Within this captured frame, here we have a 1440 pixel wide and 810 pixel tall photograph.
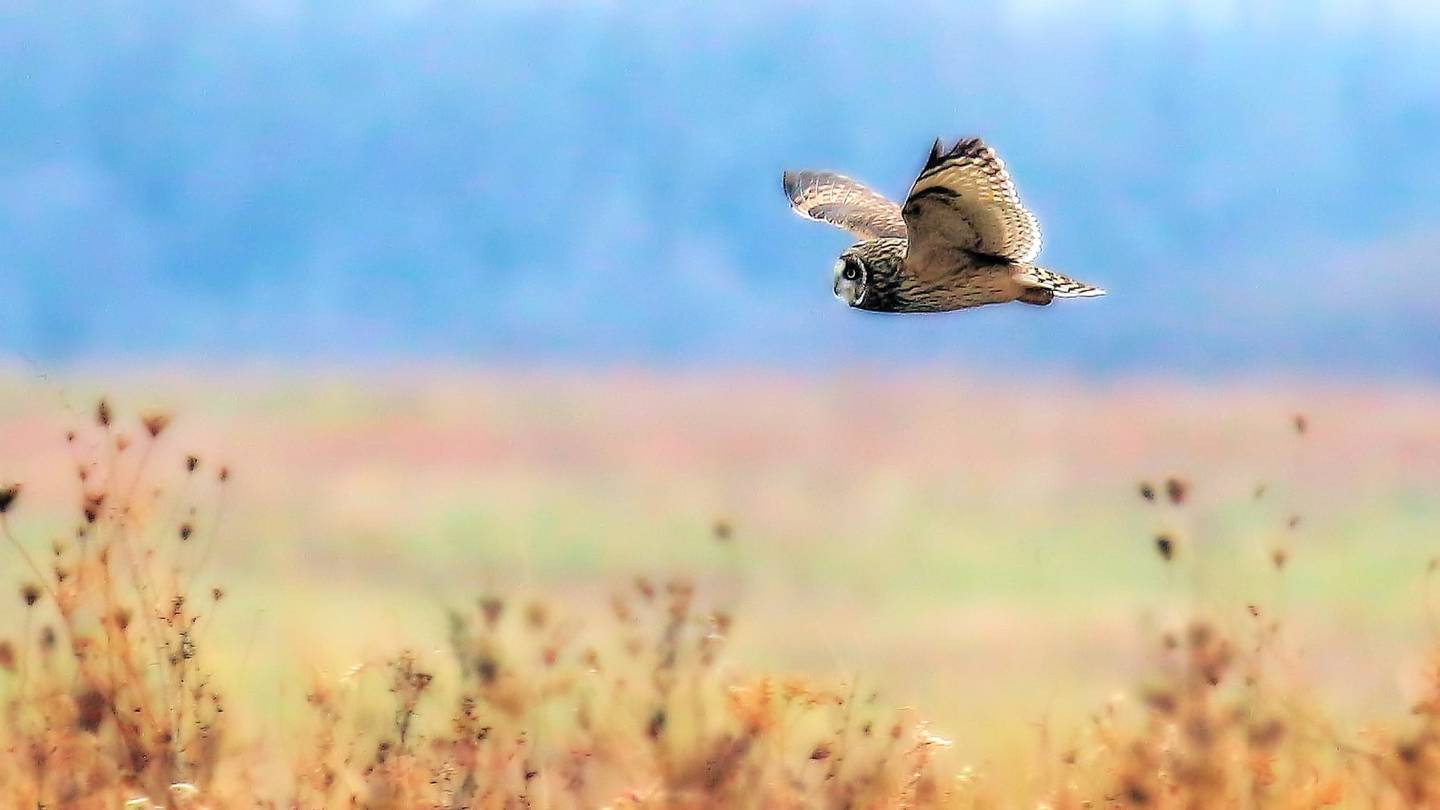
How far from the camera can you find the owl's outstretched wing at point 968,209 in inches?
193

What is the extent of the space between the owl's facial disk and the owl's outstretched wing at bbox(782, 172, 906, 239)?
1.84ft

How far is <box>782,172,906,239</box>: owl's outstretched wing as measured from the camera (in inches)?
260

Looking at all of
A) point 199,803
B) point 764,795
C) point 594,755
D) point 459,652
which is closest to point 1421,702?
point 764,795

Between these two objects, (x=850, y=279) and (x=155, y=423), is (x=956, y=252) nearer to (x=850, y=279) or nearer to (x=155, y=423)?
(x=850, y=279)

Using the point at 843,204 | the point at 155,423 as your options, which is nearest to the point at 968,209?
the point at 843,204

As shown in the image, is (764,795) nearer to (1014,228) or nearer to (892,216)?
(1014,228)

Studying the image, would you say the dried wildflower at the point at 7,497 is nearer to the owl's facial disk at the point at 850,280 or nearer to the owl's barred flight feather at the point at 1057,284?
the owl's facial disk at the point at 850,280

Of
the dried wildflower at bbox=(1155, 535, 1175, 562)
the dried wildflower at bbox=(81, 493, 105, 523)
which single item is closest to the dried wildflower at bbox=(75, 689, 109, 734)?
the dried wildflower at bbox=(81, 493, 105, 523)

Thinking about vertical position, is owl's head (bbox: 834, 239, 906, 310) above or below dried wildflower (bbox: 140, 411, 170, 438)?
above

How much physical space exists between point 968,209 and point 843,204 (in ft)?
6.07

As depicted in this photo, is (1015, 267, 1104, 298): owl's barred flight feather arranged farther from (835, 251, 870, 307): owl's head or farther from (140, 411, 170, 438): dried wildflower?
(140, 411, 170, 438): dried wildflower

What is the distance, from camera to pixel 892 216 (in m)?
6.81

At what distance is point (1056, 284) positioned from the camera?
557cm

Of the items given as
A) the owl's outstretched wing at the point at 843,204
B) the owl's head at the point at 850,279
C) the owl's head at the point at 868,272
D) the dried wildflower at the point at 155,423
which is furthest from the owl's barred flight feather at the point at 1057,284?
the dried wildflower at the point at 155,423
